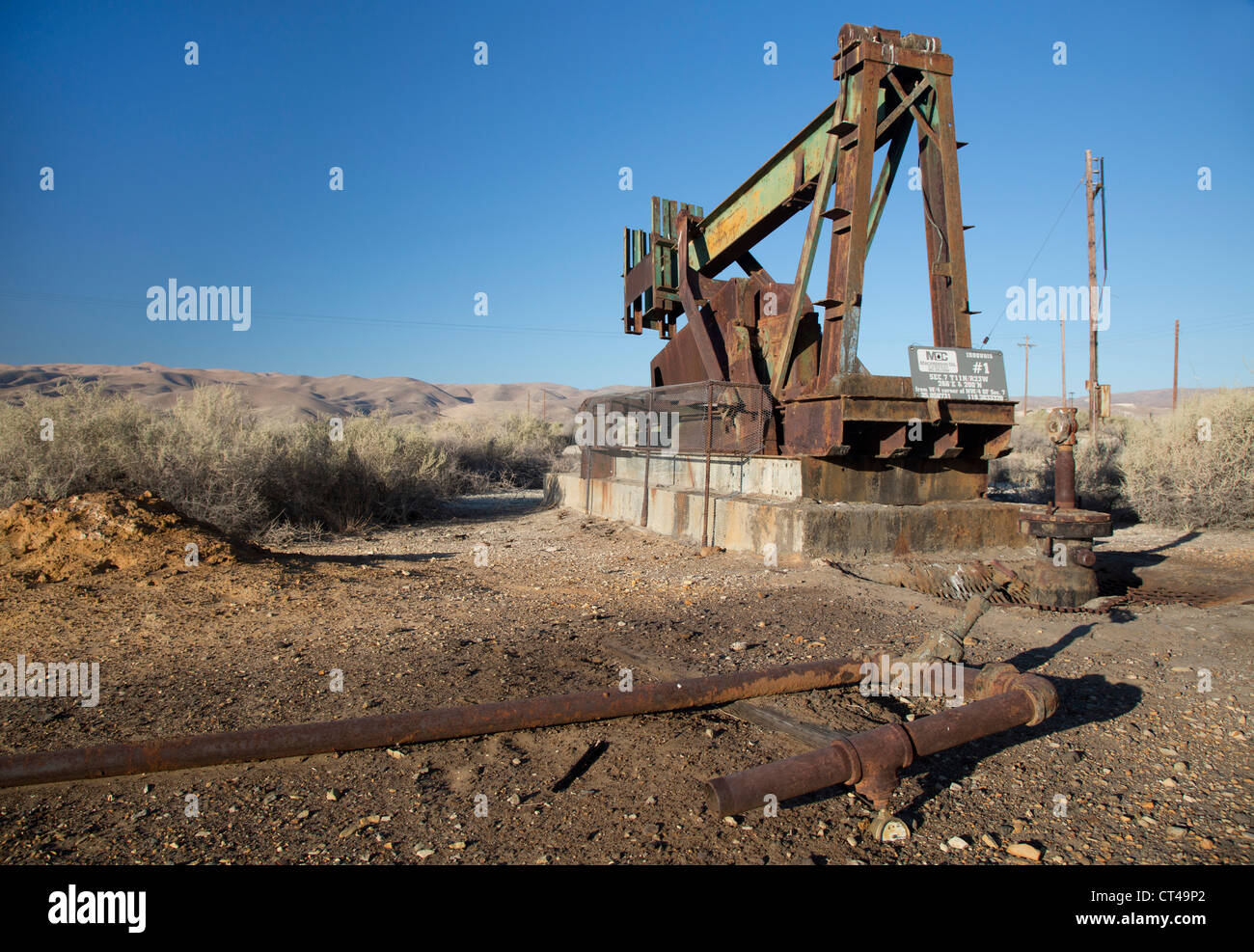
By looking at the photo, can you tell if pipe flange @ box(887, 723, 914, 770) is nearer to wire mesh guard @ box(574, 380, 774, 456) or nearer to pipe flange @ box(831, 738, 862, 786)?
pipe flange @ box(831, 738, 862, 786)

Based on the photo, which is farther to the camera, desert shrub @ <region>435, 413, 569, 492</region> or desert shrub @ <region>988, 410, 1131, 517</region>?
desert shrub @ <region>435, 413, 569, 492</region>

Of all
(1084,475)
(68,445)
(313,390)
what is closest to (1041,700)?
(68,445)

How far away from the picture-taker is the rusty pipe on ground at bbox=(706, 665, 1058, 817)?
2207 millimetres

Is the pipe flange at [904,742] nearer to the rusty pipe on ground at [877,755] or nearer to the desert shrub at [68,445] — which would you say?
the rusty pipe on ground at [877,755]

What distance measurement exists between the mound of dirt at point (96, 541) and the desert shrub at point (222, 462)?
3304 millimetres

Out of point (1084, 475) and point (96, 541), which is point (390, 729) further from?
point (1084, 475)

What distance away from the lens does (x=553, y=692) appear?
3.63 meters

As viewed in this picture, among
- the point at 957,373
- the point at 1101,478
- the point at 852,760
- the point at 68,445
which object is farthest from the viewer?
the point at 1101,478

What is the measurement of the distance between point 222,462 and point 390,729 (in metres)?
8.85

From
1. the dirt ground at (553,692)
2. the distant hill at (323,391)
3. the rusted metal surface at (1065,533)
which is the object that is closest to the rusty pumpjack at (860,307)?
the rusted metal surface at (1065,533)

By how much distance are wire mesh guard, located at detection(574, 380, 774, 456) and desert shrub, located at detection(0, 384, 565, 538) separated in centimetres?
359

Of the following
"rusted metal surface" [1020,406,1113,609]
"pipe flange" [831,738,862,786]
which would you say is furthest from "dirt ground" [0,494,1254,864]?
"rusted metal surface" [1020,406,1113,609]
